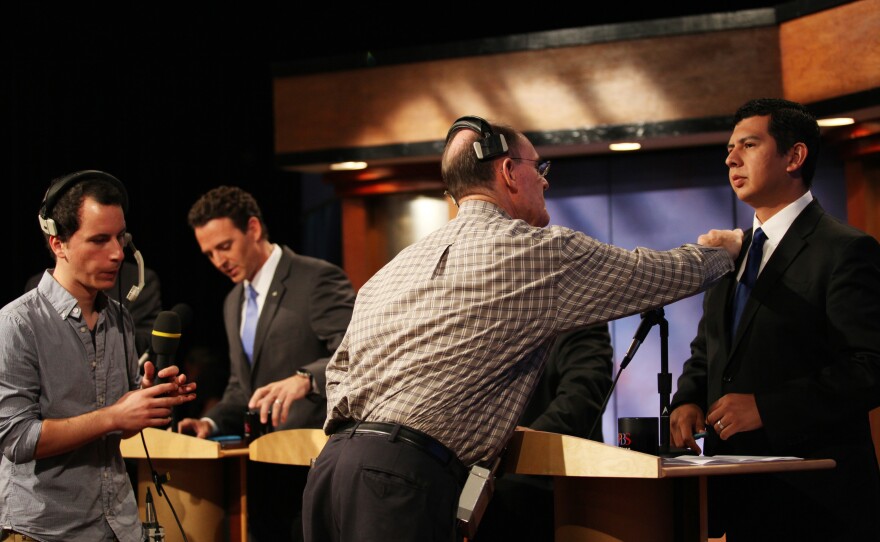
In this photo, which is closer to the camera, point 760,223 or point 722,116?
point 760,223

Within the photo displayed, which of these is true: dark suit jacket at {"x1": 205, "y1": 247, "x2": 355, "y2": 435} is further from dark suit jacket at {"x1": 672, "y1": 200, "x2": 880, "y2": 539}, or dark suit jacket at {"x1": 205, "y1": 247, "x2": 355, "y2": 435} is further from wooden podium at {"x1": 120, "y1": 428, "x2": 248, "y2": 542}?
dark suit jacket at {"x1": 672, "y1": 200, "x2": 880, "y2": 539}

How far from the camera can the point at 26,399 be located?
283cm

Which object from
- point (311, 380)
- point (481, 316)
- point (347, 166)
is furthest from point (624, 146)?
point (481, 316)

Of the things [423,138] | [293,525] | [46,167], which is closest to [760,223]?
[293,525]

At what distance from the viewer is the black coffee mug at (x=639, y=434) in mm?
2828

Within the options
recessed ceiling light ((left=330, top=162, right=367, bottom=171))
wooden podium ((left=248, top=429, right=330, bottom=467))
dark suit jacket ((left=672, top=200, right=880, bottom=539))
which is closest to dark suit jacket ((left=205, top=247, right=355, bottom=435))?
wooden podium ((left=248, top=429, right=330, bottom=467))

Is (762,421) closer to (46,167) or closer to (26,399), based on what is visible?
(26,399)

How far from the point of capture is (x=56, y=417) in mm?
2900

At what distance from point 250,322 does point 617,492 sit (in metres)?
2.91

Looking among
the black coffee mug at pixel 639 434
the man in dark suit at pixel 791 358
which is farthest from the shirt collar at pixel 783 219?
the black coffee mug at pixel 639 434

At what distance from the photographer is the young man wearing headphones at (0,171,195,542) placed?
282 cm

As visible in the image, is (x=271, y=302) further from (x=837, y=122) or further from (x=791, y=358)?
(x=837, y=122)

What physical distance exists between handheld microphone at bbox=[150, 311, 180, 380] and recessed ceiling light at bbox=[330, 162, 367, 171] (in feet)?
15.0

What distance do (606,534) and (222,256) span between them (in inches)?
120
